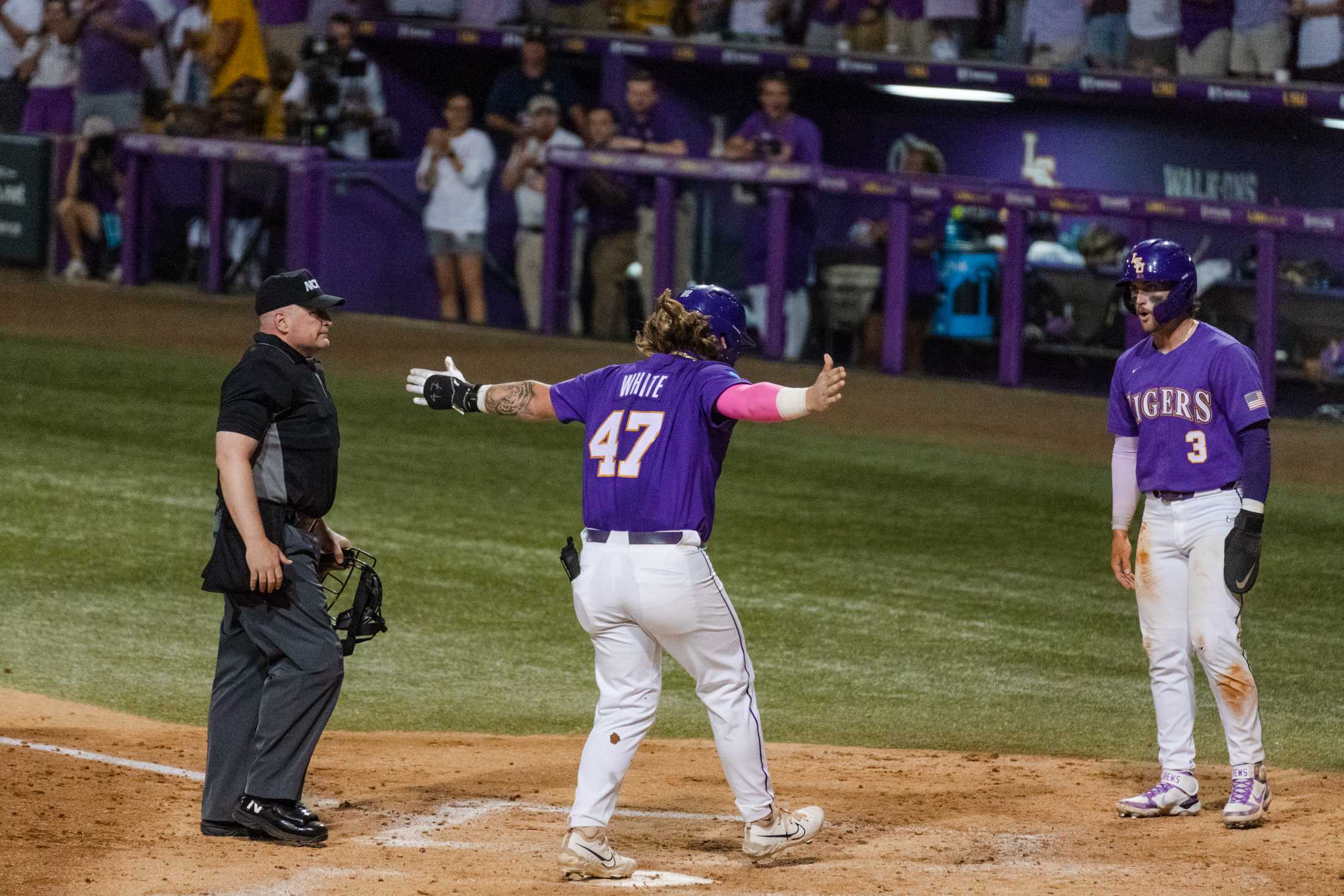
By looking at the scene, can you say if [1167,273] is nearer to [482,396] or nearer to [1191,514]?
[1191,514]

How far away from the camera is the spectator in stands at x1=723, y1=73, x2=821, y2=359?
15719mm

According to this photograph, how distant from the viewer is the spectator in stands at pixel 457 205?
17.0 m

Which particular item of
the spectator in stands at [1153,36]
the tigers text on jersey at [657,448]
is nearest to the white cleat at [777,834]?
the tigers text on jersey at [657,448]

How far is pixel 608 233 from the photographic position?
1667 centimetres

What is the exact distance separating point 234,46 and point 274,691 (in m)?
14.0

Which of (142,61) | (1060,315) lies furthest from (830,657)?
(142,61)

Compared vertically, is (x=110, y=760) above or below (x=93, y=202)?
below

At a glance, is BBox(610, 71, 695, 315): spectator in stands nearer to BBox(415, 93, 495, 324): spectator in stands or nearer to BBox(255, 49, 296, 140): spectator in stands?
BBox(415, 93, 495, 324): spectator in stands

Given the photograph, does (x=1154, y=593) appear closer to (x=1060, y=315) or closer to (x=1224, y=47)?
(x=1060, y=315)

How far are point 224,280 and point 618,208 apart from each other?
4107 millimetres

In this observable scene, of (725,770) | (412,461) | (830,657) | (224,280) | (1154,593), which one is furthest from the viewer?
(224,280)

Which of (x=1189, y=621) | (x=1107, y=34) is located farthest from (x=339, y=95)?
(x=1189, y=621)

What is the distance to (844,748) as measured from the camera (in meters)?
6.88

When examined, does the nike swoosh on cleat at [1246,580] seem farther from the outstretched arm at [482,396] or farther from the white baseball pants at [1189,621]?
the outstretched arm at [482,396]
